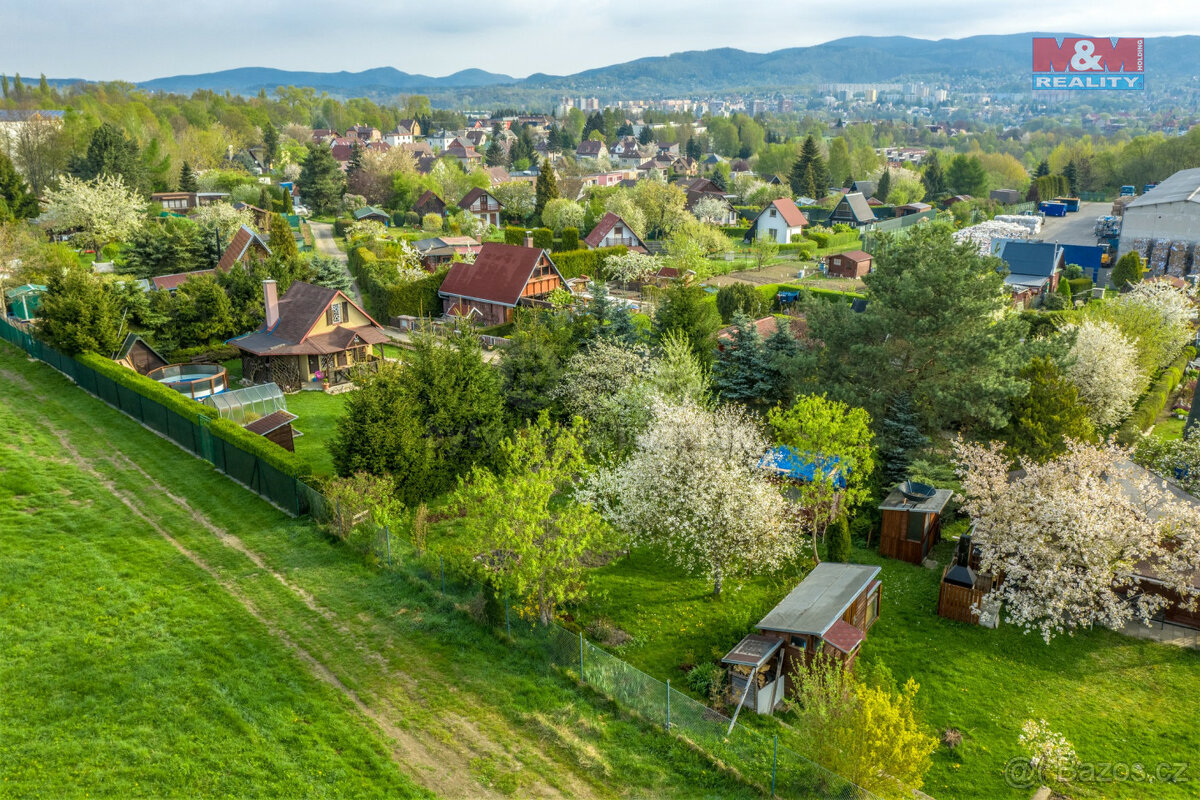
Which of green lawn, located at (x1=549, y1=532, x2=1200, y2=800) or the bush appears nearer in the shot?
green lawn, located at (x1=549, y1=532, x2=1200, y2=800)

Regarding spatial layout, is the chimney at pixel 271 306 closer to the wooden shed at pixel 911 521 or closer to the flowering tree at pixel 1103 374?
the wooden shed at pixel 911 521

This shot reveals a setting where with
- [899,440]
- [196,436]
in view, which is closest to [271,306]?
[196,436]

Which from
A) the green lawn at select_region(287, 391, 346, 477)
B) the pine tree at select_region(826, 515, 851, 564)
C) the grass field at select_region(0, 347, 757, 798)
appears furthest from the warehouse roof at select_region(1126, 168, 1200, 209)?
the grass field at select_region(0, 347, 757, 798)

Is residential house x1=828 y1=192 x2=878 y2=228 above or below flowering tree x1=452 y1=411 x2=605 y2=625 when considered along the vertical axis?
above

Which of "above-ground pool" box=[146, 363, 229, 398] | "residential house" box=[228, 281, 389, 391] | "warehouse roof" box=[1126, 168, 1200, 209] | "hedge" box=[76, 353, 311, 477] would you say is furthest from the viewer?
"warehouse roof" box=[1126, 168, 1200, 209]

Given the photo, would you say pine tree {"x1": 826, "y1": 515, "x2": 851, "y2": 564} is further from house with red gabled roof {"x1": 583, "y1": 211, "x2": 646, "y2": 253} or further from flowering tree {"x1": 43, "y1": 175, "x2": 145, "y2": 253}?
flowering tree {"x1": 43, "y1": 175, "x2": 145, "y2": 253}

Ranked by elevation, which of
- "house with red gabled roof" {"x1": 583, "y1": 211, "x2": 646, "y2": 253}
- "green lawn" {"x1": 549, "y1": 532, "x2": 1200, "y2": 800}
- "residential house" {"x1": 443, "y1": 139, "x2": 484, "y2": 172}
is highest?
"residential house" {"x1": 443, "y1": 139, "x2": 484, "y2": 172}

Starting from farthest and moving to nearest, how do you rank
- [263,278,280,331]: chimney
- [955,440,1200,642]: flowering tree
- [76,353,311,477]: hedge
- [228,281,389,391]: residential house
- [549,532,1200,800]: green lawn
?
[263,278,280,331]: chimney < [228,281,389,391]: residential house < [76,353,311,477]: hedge < [955,440,1200,642]: flowering tree < [549,532,1200,800]: green lawn
